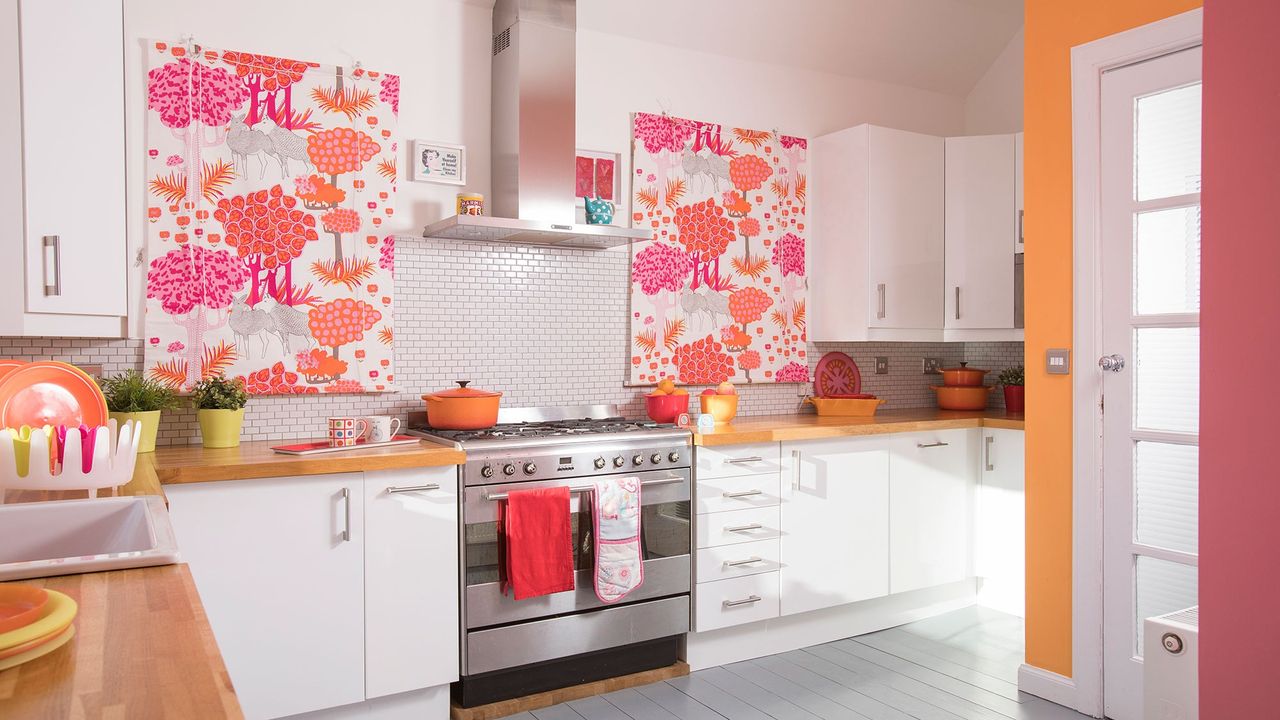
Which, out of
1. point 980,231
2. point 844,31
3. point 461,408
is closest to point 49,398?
point 461,408

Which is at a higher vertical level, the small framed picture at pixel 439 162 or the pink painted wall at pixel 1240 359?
the small framed picture at pixel 439 162

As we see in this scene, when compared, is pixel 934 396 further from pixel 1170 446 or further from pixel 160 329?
pixel 160 329

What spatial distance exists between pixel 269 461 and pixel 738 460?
177 centimetres

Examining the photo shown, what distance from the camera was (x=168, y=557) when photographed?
4.35 feet

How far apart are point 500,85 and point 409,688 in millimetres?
2291

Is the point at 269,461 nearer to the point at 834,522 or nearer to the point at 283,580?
the point at 283,580

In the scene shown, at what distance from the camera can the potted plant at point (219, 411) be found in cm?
289

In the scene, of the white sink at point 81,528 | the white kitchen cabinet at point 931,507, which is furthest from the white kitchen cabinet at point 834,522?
the white sink at point 81,528

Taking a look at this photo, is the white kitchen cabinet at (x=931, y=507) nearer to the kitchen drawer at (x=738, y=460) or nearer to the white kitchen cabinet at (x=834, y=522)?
the white kitchen cabinet at (x=834, y=522)

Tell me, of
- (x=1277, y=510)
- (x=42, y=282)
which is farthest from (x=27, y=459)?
(x=1277, y=510)

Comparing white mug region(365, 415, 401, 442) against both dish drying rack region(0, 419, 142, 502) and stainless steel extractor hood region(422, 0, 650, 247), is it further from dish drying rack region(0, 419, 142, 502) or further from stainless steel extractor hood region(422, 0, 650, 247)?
dish drying rack region(0, 419, 142, 502)

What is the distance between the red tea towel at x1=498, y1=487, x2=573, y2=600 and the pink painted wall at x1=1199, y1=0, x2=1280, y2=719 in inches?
83.0

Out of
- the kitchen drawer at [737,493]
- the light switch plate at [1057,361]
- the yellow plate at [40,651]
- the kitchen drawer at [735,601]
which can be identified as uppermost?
the light switch plate at [1057,361]

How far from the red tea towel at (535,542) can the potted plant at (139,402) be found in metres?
1.13
